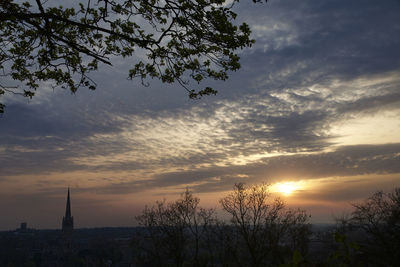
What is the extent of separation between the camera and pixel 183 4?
26.0 feet

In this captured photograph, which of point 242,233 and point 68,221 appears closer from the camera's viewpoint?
point 242,233

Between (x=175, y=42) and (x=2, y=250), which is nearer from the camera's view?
(x=175, y=42)

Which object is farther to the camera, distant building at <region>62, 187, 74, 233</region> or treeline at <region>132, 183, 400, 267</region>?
distant building at <region>62, 187, 74, 233</region>

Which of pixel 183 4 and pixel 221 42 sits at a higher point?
pixel 183 4

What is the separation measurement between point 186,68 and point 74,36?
386cm

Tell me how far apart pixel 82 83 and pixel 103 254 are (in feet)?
441

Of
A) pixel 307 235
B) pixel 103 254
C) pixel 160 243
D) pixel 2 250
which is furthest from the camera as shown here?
pixel 2 250

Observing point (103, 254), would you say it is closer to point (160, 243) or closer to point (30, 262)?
point (30, 262)

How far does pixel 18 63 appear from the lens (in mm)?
9781

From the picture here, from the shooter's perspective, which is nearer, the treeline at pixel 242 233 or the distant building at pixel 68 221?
the treeline at pixel 242 233

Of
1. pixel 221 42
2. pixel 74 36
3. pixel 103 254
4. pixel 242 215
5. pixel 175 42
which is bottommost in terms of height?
pixel 103 254

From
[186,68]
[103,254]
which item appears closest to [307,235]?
[186,68]

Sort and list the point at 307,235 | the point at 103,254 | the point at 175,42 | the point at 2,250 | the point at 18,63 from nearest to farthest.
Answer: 1. the point at 175,42
2. the point at 18,63
3. the point at 307,235
4. the point at 103,254
5. the point at 2,250

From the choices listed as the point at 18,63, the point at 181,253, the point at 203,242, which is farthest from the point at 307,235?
the point at 18,63
